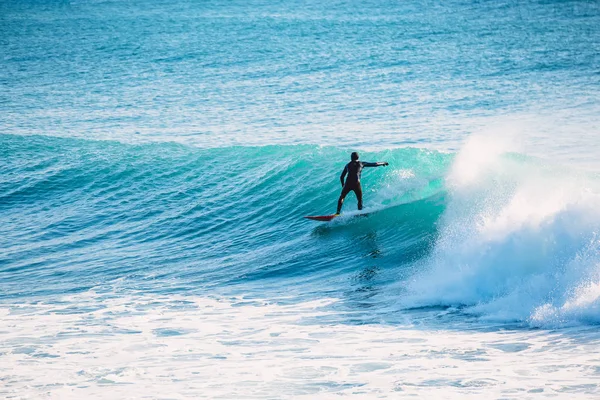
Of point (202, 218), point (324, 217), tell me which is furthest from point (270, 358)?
point (202, 218)

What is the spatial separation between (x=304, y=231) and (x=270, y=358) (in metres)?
6.80

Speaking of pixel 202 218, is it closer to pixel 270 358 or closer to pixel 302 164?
pixel 302 164

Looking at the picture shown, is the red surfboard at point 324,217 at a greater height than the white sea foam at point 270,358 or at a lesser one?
greater

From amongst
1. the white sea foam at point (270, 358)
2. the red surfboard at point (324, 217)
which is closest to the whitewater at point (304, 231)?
the white sea foam at point (270, 358)

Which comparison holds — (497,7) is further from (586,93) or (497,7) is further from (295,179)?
(295,179)

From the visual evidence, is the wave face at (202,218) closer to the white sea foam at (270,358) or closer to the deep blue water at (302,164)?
the deep blue water at (302,164)

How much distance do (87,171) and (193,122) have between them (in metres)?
6.28

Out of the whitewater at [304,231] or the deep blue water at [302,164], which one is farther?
the deep blue water at [302,164]

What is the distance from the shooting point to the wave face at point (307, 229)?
10.3m

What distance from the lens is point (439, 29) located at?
46.4 m

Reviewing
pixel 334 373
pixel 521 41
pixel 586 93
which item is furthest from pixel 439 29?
pixel 334 373

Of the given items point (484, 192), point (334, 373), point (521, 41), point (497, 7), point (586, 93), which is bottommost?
point (334, 373)

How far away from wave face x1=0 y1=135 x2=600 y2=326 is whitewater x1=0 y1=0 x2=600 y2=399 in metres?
0.06

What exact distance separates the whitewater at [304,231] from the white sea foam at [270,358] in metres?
0.03
